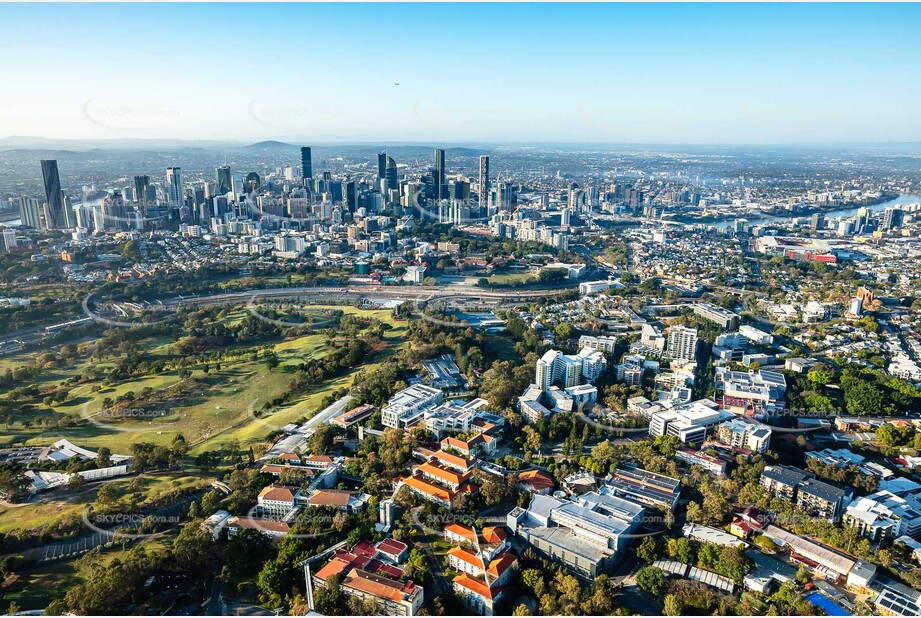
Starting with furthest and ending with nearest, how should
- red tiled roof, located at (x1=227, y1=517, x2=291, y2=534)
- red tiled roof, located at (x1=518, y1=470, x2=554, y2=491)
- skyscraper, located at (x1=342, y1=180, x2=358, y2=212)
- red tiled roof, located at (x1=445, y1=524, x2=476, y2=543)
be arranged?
skyscraper, located at (x1=342, y1=180, x2=358, y2=212) → red tiled roof, located at (x1=518, y1=470, x2=554, y2=491) → red tiled roof, located at (x1=227, y1=517, x2=291, y2=534) → red tiled roof, located at (x1=445, y1=524, x2=476, y2=543)

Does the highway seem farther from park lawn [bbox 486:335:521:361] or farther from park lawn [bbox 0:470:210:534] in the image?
park lawn [bbox 0:470:210:534]

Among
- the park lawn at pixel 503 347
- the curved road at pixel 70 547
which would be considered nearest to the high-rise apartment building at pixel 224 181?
the park lawn at pixel 503 347

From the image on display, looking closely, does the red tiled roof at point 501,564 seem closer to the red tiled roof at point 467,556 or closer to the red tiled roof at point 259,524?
the red tiled roof at point 467,556

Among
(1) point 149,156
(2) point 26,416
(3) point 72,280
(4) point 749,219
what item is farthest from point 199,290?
(1) point 149,156

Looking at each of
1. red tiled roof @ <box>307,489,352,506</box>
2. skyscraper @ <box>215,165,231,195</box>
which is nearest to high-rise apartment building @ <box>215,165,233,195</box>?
skyscraper @ <box>215,165,231,195</box>

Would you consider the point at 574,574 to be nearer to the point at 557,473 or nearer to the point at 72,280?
the point at 557,473

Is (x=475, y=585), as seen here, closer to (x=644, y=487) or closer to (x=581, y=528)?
(x=581, y=528)

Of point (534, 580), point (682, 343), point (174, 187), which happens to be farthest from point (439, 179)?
point (534, 580)
